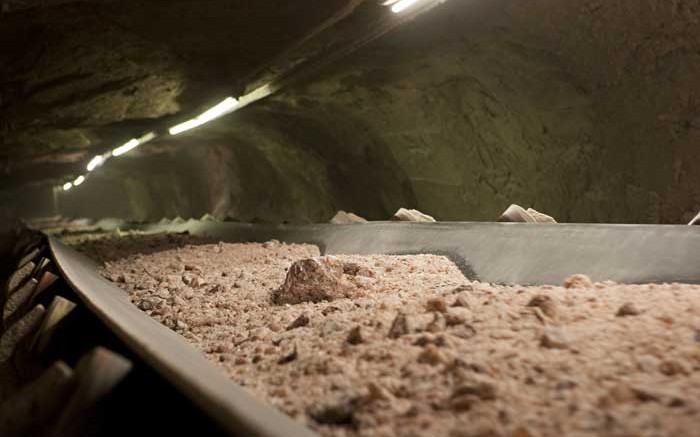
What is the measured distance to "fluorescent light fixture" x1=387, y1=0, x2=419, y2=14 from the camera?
4.35 meters

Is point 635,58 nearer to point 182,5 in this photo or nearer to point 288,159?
point 182,5

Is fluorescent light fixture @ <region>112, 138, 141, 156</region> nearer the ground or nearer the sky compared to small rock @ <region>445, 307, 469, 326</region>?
nearer the ground

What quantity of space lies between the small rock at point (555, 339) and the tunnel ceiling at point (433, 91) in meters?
3.53

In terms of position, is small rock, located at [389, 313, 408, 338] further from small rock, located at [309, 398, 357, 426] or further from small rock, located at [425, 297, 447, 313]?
small rock, located at [309, 398, 357, 426]

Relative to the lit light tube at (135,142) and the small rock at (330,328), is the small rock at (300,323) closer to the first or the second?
the small rock at (330,328)

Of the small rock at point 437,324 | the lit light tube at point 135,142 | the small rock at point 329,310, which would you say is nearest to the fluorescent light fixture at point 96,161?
the lit light tube at point 135,142

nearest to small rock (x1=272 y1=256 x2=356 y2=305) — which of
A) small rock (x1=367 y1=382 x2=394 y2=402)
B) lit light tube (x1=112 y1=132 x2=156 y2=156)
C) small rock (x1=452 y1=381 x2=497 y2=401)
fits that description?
small rock (x1=367 y1=382 x2=394 y2=402)

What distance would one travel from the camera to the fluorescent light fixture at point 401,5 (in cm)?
435

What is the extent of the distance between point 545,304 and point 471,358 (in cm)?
44

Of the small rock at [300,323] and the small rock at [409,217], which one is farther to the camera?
the small rock at [409,217]

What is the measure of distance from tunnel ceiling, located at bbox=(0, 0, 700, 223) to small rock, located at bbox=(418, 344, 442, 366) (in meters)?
3.77

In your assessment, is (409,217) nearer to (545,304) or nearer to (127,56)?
(545,304)

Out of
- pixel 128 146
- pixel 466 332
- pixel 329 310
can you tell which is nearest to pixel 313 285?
pixel 329 310

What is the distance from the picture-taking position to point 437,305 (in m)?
1.70
